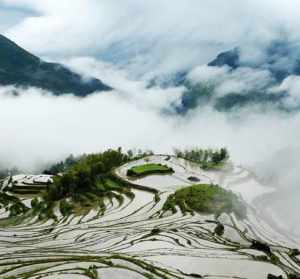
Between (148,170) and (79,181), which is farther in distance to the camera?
(148,170)

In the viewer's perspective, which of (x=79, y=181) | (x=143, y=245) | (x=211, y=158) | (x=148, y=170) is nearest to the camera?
(x=143, y=245)

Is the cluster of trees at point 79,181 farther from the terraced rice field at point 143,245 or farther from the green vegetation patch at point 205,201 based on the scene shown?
the green vegetation patch at point 205,201

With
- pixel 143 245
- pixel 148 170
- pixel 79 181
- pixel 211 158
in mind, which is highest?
pixel 211 158

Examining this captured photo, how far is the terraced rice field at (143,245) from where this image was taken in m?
63.9

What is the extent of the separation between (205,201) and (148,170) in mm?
38070

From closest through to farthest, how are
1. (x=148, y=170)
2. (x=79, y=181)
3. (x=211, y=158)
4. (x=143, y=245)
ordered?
(x=143, y=245), (x=79, y=181), (x=148, y=170), (x=211, y=158)

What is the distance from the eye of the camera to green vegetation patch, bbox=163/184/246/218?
354 feet

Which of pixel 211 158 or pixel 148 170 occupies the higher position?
pixel 211 158

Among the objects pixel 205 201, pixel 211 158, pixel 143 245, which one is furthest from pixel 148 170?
pixel 143 245

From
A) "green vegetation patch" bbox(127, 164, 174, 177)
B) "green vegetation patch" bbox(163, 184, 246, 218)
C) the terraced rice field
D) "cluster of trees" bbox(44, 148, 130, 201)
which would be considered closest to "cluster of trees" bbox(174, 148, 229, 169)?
"green vegetation patch" bbox(127, 164, 174, 177)

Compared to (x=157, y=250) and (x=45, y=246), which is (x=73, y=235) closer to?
(x=45, y=246)

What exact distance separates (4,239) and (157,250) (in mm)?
31466

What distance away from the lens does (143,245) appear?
262 ft

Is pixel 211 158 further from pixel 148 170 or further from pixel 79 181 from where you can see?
pixel 79 181
